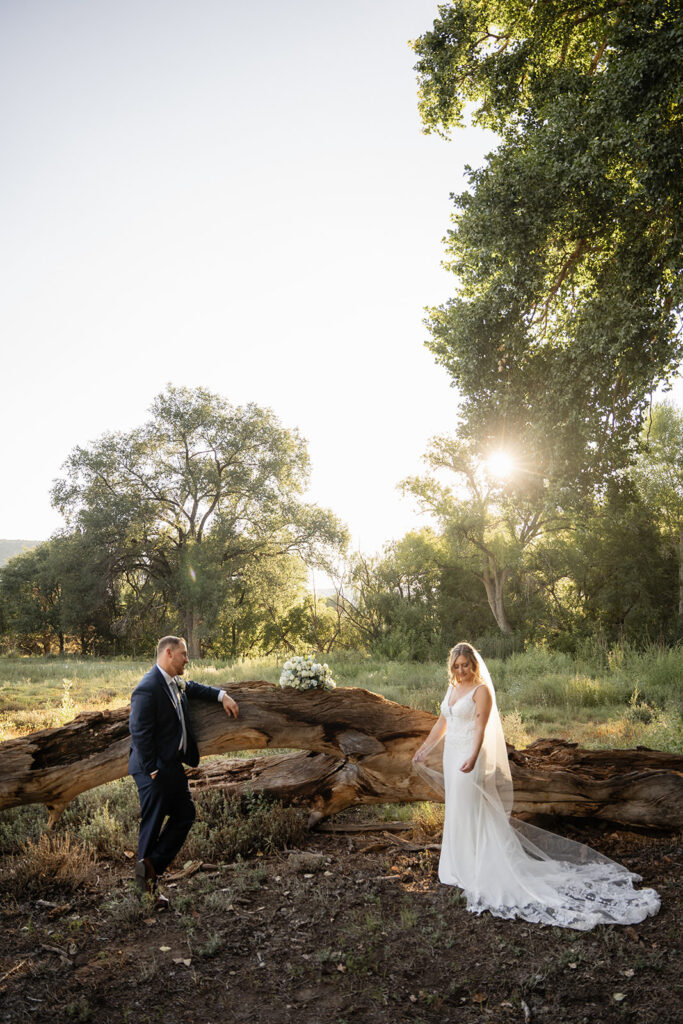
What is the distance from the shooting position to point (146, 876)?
225 inches

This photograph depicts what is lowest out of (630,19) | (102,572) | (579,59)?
(102,572)

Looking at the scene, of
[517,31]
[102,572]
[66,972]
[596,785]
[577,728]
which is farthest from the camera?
[102,572]

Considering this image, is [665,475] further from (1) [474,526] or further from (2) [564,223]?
(2) [564,223]

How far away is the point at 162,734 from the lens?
6043 millimetres

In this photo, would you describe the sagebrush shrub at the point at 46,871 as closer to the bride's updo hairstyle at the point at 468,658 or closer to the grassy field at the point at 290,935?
the grassy field at the point at 290,935

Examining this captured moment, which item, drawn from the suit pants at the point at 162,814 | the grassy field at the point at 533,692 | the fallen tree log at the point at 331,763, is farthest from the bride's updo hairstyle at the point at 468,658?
the grassy field at the point at 533,692

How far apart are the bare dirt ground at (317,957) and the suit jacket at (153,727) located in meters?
1.09

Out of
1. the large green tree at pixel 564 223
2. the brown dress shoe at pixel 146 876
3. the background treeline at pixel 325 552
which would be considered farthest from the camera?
the background treeline at pixel 325 552

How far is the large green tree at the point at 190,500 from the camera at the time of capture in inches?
1242

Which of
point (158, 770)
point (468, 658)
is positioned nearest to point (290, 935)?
point (158, 770)

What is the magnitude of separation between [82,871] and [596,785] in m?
5.36

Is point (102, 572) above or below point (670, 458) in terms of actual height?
below

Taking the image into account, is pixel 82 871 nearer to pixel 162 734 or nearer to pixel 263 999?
pixel 162 734

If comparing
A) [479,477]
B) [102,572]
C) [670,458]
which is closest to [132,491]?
[102,572]
